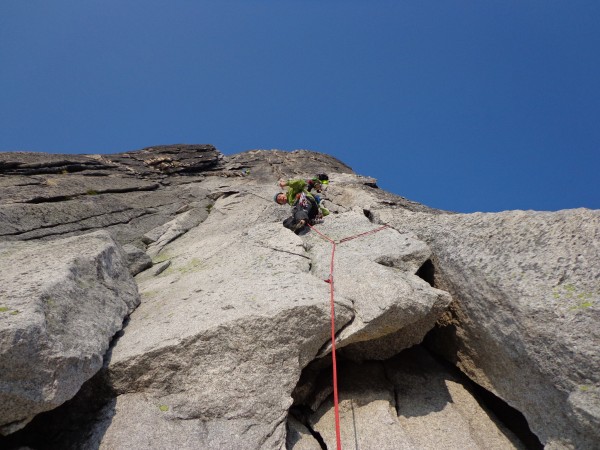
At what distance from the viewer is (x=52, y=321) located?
19.1ft

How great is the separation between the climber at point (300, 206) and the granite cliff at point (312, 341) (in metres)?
1.62

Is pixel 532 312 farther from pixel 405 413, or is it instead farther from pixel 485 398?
pixel 405 413

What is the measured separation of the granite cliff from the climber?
1625 mm

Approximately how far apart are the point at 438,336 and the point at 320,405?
347 cm

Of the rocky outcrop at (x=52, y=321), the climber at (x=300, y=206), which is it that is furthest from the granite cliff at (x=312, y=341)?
the climber at (x=300, y=206)

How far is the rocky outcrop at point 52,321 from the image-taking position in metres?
5.08

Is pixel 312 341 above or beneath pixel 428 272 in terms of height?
beneath

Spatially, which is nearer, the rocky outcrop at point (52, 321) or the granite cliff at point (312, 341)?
the rocky outcrop at point (52, 321)

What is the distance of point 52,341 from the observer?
17.9ft

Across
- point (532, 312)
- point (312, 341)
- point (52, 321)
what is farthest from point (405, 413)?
point (52, 321)

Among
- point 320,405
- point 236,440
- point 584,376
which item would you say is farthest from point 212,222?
point 584,376

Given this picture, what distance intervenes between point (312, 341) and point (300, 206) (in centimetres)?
742

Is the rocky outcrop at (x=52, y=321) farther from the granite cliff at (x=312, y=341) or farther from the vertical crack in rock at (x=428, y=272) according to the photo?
the vertical crack in rock at (x=428, y=272)

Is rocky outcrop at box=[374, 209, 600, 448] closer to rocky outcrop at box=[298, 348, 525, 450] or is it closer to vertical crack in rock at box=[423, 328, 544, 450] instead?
vertical crack in rock at box=[423, 328, 544, 450]
